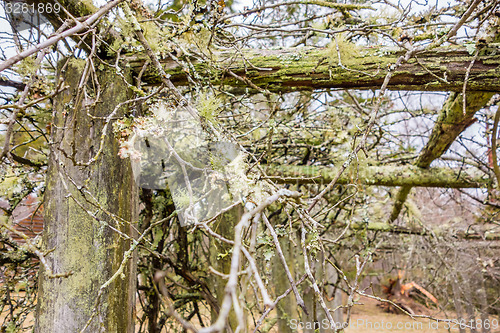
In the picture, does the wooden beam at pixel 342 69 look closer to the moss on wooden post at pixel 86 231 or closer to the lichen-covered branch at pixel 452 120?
the lichen-covered branch at pixel 452 120

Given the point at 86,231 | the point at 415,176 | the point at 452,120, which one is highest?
the point at 452,120

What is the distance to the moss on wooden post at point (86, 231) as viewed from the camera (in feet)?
3.92

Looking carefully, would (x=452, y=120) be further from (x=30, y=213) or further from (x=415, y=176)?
(x=30, y=213)

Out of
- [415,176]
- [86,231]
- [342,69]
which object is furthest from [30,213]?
[415,176]

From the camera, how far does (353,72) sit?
1.51 m

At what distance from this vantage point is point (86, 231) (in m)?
1.27

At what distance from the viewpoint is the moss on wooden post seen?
3.92ft

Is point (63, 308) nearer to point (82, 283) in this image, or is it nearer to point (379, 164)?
point (82, 283)

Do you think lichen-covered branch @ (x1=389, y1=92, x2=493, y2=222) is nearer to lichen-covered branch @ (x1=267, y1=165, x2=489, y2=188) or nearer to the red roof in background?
lichen-covered branch @ (x1=267, y1=165, x2=489, y2=188)

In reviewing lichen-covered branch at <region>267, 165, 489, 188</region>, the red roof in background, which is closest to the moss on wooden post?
the red roof in background

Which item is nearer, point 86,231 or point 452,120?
point 86,231

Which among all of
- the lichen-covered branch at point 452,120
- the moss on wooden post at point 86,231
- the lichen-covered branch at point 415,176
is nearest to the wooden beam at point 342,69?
the lichen-covered branch at point 452,120

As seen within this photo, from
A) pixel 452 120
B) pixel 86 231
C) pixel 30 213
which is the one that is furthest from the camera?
pixel 30 213

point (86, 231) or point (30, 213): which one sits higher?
point (30, 213)
